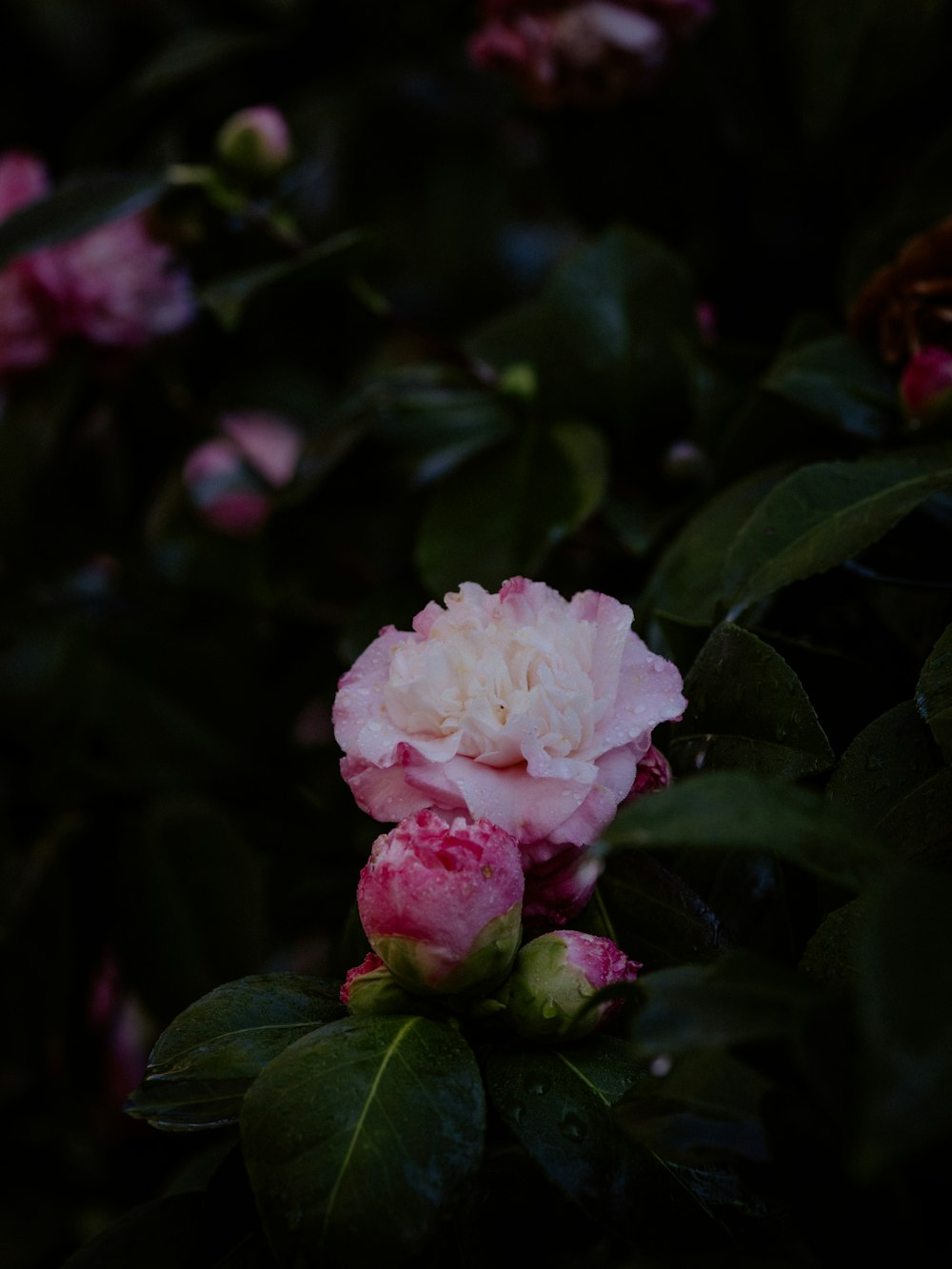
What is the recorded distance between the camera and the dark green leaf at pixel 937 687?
0.36 m

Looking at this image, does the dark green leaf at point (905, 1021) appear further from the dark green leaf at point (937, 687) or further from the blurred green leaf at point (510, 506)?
the blurred green leaf at point (510, 506)

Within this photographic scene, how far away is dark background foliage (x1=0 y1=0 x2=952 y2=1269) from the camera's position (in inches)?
12.6

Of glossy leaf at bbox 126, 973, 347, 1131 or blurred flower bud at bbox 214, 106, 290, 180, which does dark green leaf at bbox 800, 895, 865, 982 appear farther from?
blurred flower bud at bbox 214, 106, 290, 180

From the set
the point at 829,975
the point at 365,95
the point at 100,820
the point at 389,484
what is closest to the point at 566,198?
the point at 389,484

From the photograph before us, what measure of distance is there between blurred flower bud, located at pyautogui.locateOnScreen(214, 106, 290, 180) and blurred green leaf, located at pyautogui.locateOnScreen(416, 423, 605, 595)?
0.26 meters

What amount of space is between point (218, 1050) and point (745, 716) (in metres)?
0.20

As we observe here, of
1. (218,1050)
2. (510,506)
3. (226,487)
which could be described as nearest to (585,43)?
(510,506)

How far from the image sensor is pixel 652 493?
76 centimetres

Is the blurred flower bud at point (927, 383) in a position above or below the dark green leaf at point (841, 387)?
above

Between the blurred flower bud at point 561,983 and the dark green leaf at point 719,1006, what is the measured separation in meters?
0.06

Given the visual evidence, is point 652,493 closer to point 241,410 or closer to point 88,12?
point 241,410

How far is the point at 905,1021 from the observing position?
23 cm

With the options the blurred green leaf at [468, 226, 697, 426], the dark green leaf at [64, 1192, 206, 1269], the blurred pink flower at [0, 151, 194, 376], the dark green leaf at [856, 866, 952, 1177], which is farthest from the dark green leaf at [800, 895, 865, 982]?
the blurred pink flower at [0, 151, 194, 376]

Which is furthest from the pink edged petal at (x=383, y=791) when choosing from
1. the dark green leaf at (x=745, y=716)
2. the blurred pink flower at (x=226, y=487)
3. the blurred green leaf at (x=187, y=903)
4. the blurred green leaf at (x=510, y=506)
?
the blurred pink flower at (x=226, y=487)
